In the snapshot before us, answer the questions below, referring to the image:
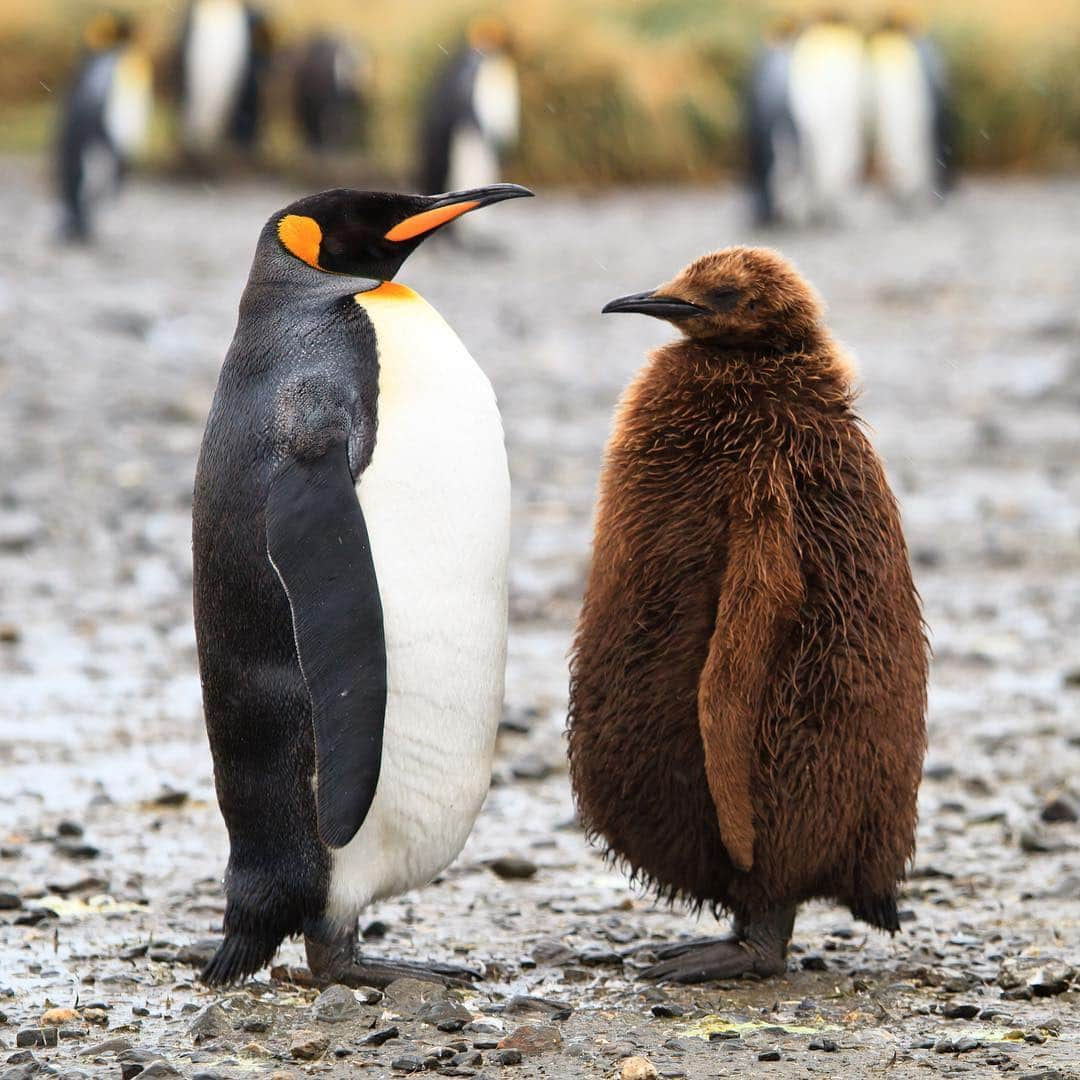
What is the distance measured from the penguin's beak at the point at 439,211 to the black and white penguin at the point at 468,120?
12.8m

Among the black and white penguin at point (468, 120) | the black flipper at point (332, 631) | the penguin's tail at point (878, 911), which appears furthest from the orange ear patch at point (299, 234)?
the black and white penguin at point (468, 120)

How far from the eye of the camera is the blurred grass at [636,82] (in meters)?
18.8

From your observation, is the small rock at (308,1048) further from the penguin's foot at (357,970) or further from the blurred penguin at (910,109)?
the blurred penguin at (910,109)

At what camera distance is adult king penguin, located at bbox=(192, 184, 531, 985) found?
307 cm

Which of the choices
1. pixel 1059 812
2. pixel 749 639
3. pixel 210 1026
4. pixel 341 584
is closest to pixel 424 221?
pixel 341 584

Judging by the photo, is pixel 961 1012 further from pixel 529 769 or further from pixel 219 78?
pixel 219 78

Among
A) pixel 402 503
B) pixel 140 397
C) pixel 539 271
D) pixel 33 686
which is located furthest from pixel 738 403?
pixel 539 271

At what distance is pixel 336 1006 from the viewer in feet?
9.87

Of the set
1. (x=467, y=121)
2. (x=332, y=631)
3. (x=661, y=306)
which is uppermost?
(x=467, y=121)

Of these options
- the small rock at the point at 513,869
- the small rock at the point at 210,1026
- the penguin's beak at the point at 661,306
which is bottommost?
the small rock at the point at 210,1026

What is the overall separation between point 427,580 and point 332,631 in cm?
20

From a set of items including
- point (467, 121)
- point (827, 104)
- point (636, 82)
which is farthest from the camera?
point (636, 82)

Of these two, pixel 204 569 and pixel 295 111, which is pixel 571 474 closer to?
pixel 204 569

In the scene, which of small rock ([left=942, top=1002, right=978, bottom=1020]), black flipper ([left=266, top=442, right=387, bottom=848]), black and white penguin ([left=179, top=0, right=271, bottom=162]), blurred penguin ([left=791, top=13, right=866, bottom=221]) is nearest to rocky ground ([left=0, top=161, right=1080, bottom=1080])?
small rock ([left=942, top=1002, right=978, bottom=1020])
